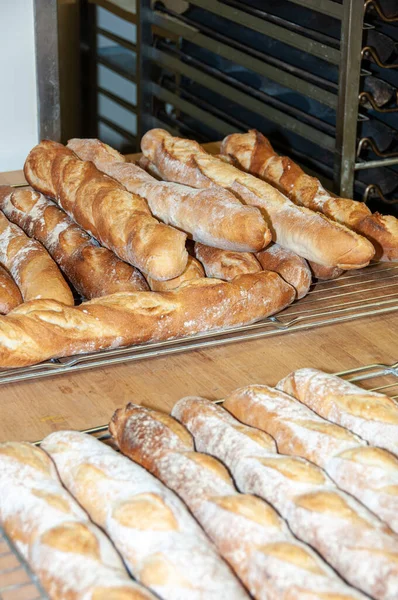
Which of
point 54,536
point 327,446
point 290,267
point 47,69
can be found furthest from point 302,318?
point 47,69

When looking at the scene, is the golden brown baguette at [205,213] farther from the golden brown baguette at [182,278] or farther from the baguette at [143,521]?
the baguette at [143,521]

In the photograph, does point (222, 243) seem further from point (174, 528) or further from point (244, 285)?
point (174, 528)

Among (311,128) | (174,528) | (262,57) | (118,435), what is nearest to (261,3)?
(262,57)

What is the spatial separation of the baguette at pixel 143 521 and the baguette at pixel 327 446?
0.21m

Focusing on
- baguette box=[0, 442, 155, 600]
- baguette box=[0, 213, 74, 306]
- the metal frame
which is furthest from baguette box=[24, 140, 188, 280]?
the metal frame

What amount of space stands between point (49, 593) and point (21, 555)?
0.26ft

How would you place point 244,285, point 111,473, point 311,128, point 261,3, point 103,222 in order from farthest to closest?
point 261,3 < point 311,128 < point 103,222 < point 244,285 < point 111,473

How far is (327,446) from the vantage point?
3.48 feet

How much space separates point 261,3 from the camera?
2691 mm

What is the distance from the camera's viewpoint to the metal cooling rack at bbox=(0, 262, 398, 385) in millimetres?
1389

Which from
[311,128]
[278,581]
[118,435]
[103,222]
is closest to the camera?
[278,581]

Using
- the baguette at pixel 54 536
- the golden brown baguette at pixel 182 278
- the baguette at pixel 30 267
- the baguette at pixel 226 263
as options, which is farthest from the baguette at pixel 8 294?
the baguette at pixel 54 536

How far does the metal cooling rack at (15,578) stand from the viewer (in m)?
0.89

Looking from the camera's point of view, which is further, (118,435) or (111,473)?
(118,435)
